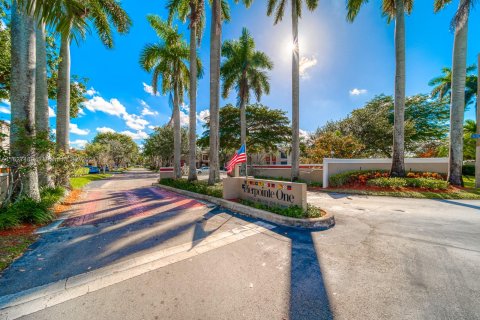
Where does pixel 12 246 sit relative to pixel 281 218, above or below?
below

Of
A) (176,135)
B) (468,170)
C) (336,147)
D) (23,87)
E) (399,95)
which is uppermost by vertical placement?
(399,95)

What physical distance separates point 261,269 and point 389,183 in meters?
10.5

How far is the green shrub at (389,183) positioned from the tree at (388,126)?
11312 mm

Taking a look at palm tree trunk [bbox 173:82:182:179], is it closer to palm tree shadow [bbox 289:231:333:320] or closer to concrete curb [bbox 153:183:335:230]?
concrete curb [bbox 153:183:335:230]

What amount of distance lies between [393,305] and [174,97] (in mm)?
16526

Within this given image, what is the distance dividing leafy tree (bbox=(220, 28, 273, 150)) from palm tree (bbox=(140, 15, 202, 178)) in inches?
130

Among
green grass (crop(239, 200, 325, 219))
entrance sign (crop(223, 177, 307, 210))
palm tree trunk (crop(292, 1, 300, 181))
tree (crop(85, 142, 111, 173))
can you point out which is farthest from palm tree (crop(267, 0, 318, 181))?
tree (crop(85, 142, 111, 173))

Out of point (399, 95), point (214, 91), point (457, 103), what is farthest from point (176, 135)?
point (457, 103)

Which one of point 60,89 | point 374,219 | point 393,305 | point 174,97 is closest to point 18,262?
point 393,305

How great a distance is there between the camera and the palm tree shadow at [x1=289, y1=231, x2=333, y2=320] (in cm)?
228

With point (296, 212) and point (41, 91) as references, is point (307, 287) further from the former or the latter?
point (41, 91)

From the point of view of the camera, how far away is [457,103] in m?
10.8

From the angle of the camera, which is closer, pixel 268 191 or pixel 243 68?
pixel 268 191

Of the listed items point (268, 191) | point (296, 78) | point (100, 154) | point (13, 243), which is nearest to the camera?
point (13, 243)
